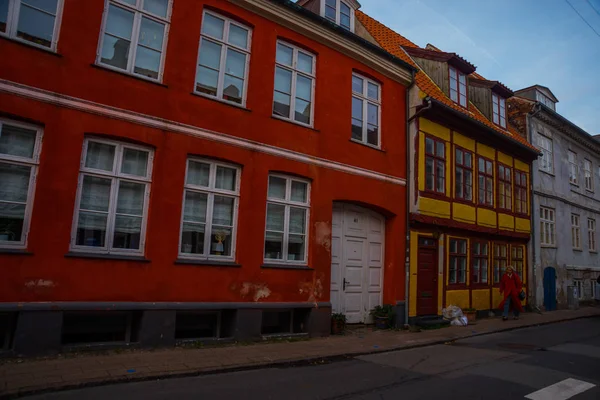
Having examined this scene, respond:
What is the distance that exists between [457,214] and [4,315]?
1247 cm

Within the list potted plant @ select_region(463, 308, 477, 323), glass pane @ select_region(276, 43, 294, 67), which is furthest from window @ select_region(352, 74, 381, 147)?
potted plant @ select_region(463, 308, 477, 323)

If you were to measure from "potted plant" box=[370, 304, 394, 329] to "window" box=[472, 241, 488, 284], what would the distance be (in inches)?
193

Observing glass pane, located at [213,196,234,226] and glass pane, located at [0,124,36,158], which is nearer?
glass pane, located at [0,124,36,158]

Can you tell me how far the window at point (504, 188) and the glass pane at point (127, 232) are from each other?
531 inches

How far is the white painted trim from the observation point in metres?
7.02

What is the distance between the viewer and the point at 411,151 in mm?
12930

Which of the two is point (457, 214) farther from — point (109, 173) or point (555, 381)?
point (109, 173)

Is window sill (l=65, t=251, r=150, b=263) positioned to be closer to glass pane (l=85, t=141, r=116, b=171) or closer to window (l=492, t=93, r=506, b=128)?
glass pane (l=85, t=141, r=116, b=171)

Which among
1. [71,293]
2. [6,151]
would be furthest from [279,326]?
[6,151]

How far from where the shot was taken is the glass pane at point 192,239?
849 cm

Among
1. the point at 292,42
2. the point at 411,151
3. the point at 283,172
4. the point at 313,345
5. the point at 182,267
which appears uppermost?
the point at 292,42

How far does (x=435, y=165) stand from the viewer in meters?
13.7

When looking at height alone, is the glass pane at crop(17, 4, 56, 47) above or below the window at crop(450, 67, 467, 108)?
below

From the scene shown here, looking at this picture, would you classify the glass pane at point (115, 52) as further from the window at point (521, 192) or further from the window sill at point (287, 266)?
the window at point (521, 192)
